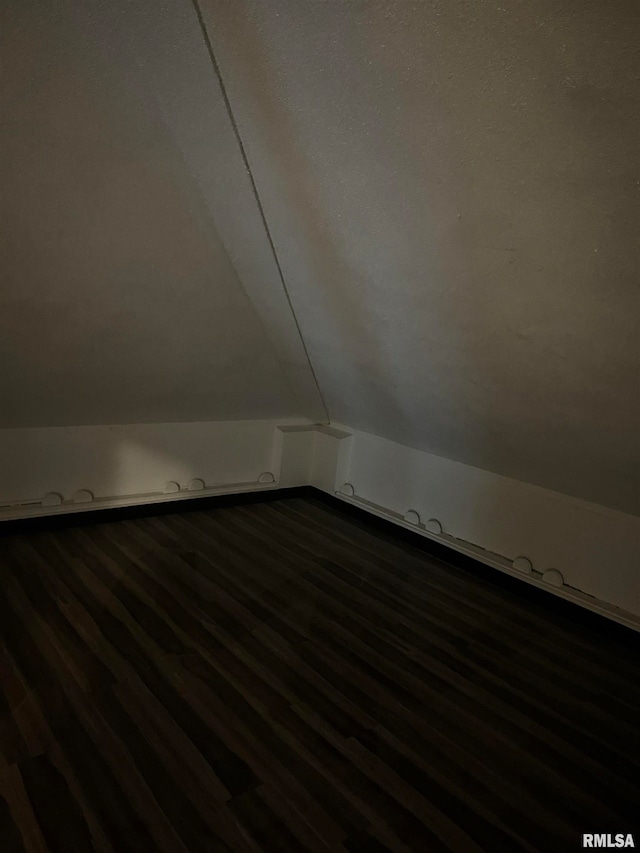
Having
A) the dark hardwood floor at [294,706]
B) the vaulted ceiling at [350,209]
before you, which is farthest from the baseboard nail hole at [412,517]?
the vaulted ceiling at [350,209]

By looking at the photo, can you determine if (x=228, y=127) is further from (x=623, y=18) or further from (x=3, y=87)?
(x=623, y=18)

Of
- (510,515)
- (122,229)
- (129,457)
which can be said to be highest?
(122,229)

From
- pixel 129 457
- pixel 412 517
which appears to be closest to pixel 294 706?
pixel 412 517

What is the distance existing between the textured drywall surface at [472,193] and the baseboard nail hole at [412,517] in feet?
3.80

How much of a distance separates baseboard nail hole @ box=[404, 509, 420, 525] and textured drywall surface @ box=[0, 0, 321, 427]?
1.19 metres

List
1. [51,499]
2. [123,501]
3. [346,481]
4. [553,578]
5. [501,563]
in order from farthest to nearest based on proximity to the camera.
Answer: [346,481] → [123,501] → [51,499] → [501,563] → [553,578]

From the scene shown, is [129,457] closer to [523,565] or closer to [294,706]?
[294,706]

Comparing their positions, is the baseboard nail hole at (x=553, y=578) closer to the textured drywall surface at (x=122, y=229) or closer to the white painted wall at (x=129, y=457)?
the textured drywall surface at (x=122, y=229)

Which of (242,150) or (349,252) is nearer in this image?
(242,150)

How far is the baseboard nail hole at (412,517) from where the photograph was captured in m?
4.25

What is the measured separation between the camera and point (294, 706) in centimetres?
240

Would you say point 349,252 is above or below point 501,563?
above
